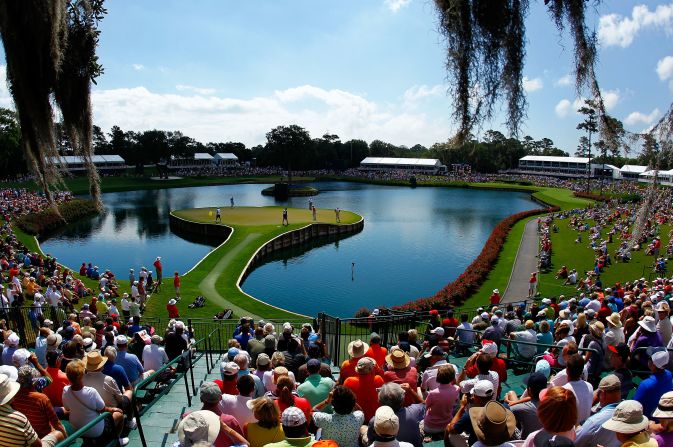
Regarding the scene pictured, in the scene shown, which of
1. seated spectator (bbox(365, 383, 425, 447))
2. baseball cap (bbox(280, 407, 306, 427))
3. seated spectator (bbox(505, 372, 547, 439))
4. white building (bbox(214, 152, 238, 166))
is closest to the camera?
baseball cap (bbox(280, 407, 306, 427))

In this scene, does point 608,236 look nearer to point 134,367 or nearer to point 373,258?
point 373,258

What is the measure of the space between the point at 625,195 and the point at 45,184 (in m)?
76.8

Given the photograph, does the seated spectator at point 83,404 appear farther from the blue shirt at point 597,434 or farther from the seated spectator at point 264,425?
the blue shirt at point 597,434

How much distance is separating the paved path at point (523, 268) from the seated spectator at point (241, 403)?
19934mm

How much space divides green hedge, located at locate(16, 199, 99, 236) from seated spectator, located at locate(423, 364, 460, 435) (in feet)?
114

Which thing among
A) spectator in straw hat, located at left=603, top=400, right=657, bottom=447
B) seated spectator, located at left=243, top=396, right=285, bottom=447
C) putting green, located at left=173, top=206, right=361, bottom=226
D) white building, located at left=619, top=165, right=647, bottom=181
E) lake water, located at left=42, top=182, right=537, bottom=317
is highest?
white building, located at left=619, top=165, right=647, bottom=181

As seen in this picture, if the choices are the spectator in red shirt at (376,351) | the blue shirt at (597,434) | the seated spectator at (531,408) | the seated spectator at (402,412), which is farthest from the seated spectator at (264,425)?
the spectator in red shirt at (376,351)

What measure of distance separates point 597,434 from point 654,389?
5.49 feet

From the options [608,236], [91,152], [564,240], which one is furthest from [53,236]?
[608,236]

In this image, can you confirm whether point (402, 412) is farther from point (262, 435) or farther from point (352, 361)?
point (352, 361)

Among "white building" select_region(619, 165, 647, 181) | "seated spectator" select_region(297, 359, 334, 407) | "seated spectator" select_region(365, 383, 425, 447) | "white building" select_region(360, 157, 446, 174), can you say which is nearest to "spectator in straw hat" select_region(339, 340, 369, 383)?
"seated spectator" select_region(297, 359, 334, 407)

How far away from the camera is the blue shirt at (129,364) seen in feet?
→ 24.7

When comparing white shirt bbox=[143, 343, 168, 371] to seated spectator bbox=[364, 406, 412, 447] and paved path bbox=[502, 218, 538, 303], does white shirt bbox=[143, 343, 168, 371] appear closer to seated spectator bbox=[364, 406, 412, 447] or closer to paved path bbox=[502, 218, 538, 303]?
seated spectator bbox=[364, 406, 412, 447]

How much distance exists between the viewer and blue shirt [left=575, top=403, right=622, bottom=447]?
4.37 metres
